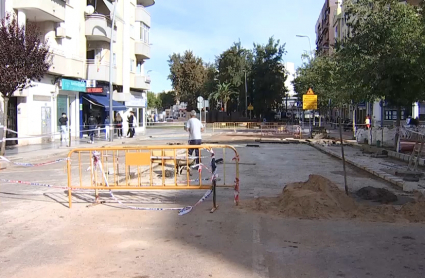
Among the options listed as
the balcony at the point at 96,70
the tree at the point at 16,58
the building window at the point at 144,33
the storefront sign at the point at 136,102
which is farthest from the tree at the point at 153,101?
the tree at the point at 16,58

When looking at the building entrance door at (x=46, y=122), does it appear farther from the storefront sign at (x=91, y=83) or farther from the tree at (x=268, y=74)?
the tree at (x=268, y=74)

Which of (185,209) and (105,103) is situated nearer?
(185,209)

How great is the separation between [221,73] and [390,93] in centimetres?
4933

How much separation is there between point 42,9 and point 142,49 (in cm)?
1675

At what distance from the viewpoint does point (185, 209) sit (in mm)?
7289

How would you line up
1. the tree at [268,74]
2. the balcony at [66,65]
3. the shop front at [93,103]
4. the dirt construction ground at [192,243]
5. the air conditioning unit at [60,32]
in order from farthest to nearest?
the tree at [268,74] → the shop front at [93,103] → the air conditioning unit at [60,32] → the balcony at [66,65] → the dirt construction ground at [192,243]

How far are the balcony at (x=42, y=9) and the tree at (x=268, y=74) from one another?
132 feet

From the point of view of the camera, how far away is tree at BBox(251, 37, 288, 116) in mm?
62188

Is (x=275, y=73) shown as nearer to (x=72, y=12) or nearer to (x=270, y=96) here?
(x=270, y=96)

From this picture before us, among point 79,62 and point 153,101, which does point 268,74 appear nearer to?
point 79,62

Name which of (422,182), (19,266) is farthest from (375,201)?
(19,266)

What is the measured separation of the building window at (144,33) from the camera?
130ft

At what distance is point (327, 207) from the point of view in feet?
22.8

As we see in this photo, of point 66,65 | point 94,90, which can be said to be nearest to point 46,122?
point 66,65
